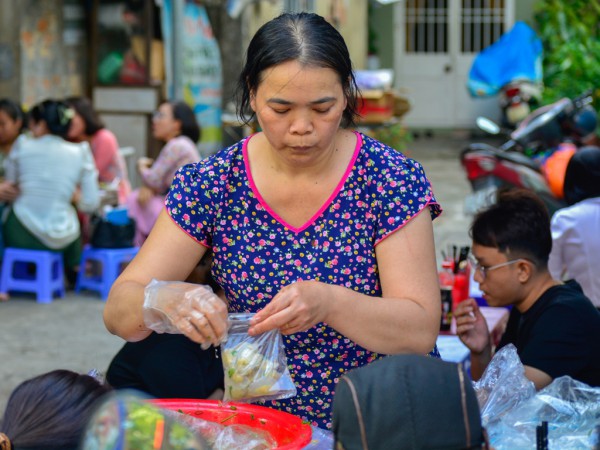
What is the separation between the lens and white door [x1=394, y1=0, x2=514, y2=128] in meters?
19.8

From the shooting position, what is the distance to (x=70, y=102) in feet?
28.1

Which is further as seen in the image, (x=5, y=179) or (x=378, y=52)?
A: (x=378, y=52)

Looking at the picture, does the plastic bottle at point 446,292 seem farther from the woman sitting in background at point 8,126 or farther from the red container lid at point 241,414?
the woman sitting in background at point 8,126

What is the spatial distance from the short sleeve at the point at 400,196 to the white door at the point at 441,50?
17308mm

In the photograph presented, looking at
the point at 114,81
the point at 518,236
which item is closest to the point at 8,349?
the point at 518,236

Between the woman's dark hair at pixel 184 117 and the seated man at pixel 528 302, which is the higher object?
the woman's dark hair at pixel 184 117

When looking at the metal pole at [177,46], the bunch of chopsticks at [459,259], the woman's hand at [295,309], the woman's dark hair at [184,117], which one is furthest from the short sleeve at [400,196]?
the metal pole at [177,46]

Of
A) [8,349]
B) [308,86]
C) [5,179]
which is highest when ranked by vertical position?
[308,86]

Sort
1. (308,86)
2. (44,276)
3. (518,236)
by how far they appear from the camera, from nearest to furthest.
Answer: (308,86) < (518,236) < (44,276)

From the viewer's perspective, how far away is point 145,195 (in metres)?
8.08

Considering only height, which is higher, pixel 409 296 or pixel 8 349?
pixel 409 296

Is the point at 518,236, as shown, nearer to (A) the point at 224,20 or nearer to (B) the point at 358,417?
(B) the point at 358,417

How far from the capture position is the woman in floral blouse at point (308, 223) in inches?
94.7

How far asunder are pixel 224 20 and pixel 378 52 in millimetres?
8605
